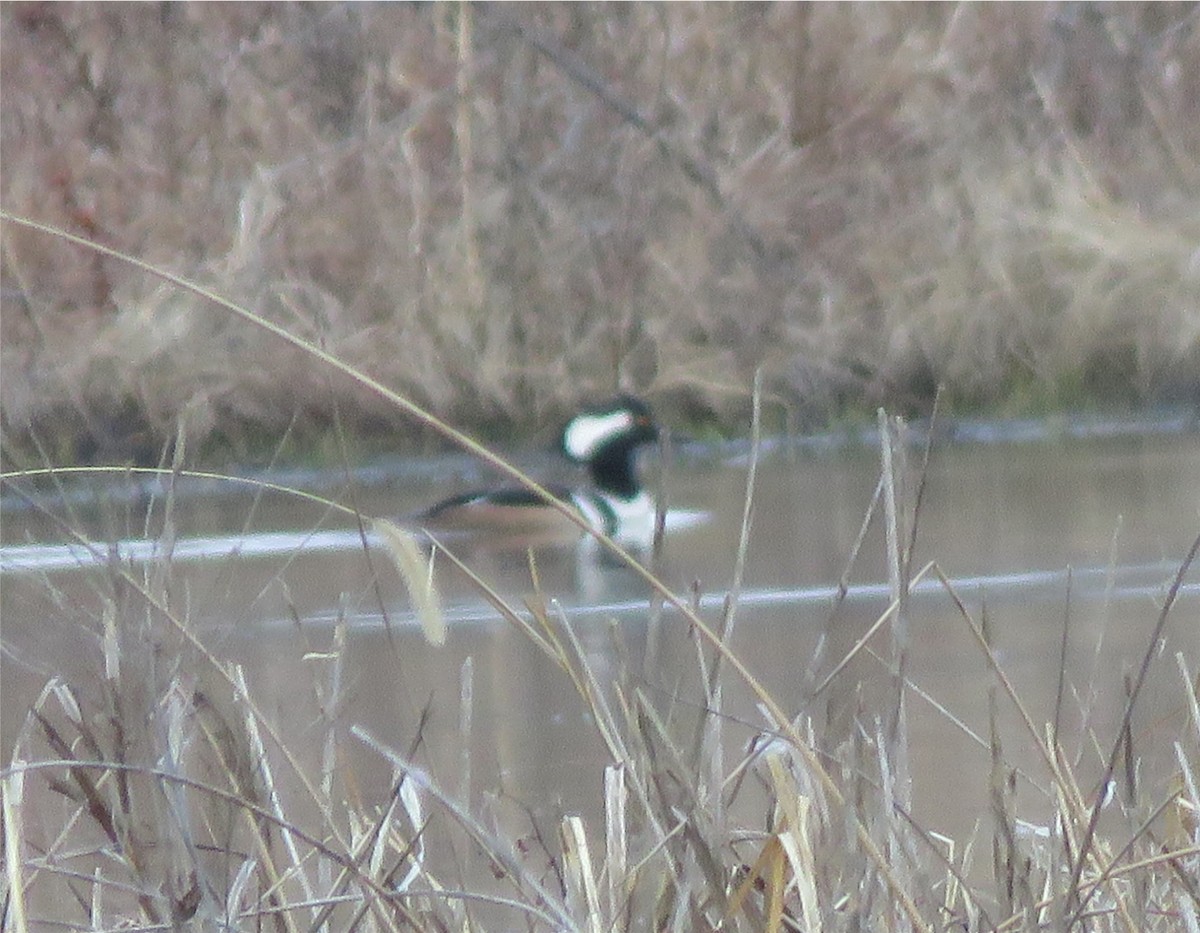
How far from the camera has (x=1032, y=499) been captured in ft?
26.5

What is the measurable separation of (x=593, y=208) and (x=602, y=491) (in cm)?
310

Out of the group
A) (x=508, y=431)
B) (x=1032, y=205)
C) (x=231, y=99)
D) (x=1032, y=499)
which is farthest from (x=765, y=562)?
(x=231, y=99)

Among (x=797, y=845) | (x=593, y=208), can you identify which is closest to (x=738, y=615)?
(x=797, y=845)

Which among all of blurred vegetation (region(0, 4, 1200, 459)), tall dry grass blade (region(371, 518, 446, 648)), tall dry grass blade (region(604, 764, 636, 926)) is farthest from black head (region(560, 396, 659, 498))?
tall dry grass blade (region(371, 518, 446, 648))

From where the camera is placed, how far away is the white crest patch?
9.73 meters

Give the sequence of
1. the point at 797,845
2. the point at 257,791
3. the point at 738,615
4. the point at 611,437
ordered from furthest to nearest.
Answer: the point at 611,437 → the point at 738,615 → the point at 257,791 → the point at 797,845

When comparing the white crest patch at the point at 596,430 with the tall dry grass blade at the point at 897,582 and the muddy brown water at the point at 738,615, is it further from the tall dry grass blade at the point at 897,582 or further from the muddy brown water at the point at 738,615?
the tall dry grass blade at the point at 897,582

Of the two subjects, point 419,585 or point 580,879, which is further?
point 580,879

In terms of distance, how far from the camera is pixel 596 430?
32.1 ft

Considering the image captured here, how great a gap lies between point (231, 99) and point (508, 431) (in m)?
3.79

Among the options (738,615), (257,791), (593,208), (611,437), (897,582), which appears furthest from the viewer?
(593,208)

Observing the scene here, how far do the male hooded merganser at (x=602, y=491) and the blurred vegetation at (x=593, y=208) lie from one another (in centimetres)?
105

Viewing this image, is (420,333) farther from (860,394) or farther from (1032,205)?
(1032,205)

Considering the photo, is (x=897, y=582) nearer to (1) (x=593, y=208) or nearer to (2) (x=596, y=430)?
(2) (x=596, y=430)
